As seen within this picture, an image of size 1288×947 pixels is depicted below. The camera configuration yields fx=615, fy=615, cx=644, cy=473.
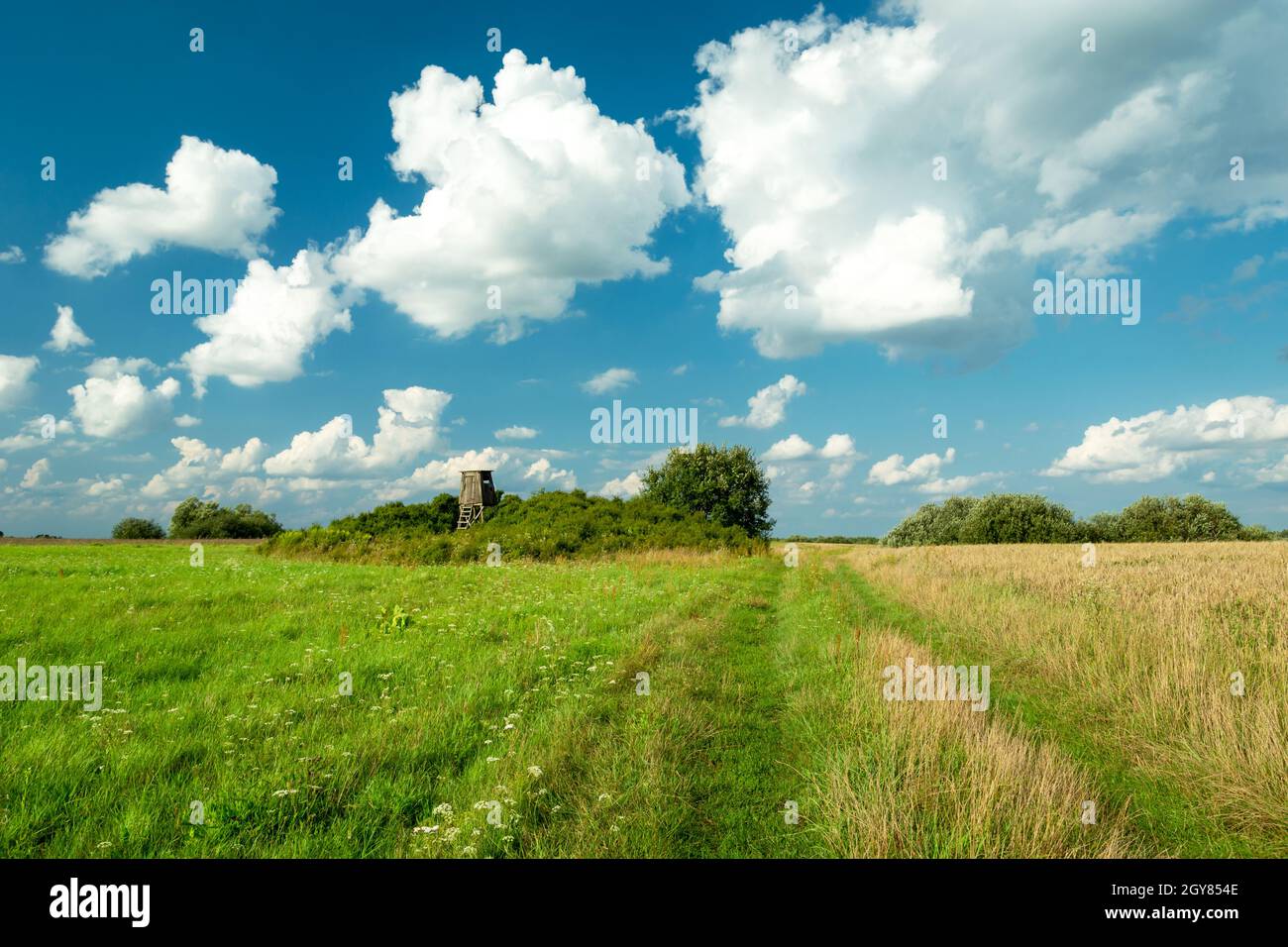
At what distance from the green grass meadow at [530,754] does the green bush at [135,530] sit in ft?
373

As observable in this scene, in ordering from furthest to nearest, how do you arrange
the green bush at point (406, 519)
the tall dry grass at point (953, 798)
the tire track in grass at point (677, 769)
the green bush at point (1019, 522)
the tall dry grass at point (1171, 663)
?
the green bush at point (1019, 522) < the green bush at point (406, 519) < the tall dry grass at point (1171, 663) < the tire track in grass at point (677, 769) < the tall dry grass at point (953, 798)

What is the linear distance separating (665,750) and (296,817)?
11.6 feet

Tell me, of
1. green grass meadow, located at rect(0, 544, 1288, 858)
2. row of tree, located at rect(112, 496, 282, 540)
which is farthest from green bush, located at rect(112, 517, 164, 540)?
green grass meadow, located at rect(0, 544, 1288, 858)

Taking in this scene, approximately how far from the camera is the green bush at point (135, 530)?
332 feet

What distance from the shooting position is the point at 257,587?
18391 millimetres

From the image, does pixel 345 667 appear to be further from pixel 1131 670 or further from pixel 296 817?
pixel 1131 670

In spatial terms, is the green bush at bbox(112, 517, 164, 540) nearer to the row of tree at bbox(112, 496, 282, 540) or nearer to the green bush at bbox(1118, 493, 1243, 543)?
the row of tree at bbox(112, 496, 282, 540)

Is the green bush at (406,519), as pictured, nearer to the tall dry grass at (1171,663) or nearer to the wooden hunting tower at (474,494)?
the wooden hunting tower at (474,494)

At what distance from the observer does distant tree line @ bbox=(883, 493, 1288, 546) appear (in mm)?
84812

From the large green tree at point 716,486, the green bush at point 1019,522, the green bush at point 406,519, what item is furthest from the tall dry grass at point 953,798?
the green bush at point 1019,522

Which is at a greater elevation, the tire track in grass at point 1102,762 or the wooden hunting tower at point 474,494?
the wooden hunting tower at point 474,494

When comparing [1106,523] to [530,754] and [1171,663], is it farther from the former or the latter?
[530,754]
